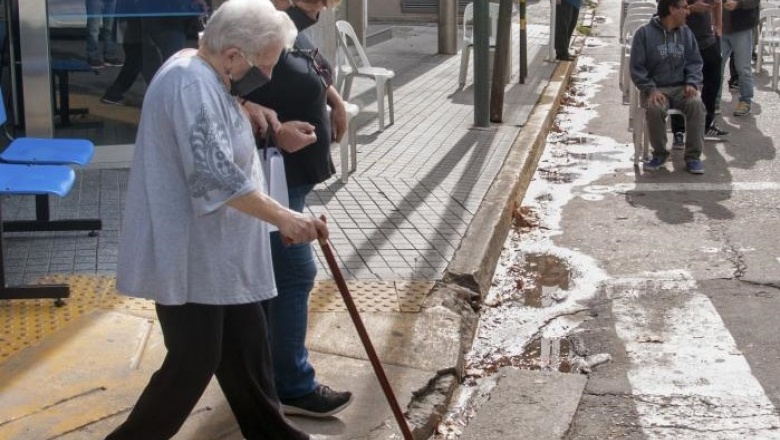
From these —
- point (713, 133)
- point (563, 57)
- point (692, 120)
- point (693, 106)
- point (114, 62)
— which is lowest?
point (713, 133)

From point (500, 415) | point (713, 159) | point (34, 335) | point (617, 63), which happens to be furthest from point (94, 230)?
point (617, 63)

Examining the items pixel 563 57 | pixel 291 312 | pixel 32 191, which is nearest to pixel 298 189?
pixel 291 312

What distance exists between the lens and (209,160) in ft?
11.6

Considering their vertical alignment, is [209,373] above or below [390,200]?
above

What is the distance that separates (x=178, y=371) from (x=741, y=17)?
Result: 10065 mm

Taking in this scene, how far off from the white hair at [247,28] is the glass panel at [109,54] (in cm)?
513

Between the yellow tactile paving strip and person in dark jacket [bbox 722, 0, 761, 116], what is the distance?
7.29 metres

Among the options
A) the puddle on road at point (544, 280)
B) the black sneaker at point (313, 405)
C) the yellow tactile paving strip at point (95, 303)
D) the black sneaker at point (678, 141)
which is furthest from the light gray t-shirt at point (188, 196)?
the black sneaker at point (678, 141)

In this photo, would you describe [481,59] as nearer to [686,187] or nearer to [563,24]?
[686,187]

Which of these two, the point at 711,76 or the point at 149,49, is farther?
the point at 711,76

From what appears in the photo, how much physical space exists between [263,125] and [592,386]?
2.15m

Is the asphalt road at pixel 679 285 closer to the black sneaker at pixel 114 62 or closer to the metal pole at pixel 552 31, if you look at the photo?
the black sneaker at pixel 114 62

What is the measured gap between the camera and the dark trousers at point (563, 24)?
1705cm

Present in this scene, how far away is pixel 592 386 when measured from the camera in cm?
544
